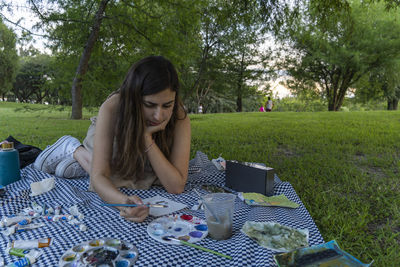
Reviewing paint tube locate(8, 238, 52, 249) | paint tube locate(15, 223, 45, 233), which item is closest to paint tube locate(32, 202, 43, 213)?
paint tube locate(15, 223, 45, 233)

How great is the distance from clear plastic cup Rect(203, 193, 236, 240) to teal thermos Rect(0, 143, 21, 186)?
199cm

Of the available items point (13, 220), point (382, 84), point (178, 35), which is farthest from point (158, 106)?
point (382, 84)

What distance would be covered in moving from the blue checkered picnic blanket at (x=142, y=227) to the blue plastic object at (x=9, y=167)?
0.07m

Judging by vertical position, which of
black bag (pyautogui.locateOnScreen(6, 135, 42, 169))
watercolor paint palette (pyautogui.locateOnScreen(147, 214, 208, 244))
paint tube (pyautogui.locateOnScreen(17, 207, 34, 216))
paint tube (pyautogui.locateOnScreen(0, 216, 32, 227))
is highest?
black bag (pyautogui.locateOnScreen(6, 135, 42, 169))

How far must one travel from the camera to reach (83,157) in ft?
9.30

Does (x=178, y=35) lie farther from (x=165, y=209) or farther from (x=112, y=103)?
Result: (x=165, y=209)

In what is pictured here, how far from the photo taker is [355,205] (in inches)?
106

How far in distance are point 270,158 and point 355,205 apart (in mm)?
1945

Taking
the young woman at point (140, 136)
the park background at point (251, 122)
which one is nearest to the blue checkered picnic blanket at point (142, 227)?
the young woman at point (140, 136)

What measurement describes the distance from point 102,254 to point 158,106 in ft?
3.64

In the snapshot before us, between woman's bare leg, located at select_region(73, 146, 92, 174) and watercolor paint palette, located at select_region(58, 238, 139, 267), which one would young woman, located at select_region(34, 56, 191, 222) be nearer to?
watercolor paint palette, located at select_region(58, 238, 139, 267)

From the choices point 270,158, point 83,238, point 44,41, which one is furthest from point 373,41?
point 83,238

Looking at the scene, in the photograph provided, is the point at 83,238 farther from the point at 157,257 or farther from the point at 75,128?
the point at 75,128

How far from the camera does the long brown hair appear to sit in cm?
205
